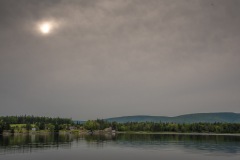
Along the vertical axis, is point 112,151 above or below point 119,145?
above

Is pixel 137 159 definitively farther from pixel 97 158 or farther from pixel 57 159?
pixel 57 159

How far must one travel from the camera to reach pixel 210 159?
7738 centimetres

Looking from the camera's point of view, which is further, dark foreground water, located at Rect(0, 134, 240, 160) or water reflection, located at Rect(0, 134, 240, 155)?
water reflection, located at Rect(0, 134, 240, 155)

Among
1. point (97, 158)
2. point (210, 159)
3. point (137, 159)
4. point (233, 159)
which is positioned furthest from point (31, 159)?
point (233, 159)

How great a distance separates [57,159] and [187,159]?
39.2m

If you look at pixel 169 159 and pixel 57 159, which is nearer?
pixel 57 159

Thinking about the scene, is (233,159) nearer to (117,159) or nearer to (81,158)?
(117,159)

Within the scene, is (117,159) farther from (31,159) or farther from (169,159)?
(31,159)

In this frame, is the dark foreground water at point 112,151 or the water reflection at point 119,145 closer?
the dark foreground water at point 112,151

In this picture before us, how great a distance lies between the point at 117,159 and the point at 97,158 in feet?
20.5

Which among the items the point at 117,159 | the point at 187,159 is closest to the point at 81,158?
the point at 117,159

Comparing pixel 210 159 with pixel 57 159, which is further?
pixel 210 159

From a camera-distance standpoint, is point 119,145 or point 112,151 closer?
point 112,151

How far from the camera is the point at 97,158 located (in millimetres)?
76500
